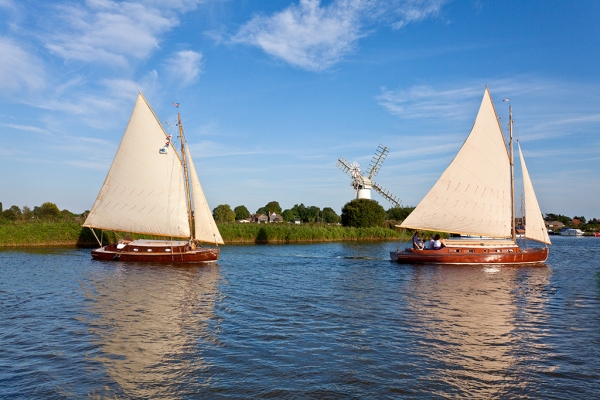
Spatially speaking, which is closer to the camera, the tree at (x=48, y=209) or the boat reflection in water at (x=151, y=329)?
the boat reflection in water at (x=151, y=329)

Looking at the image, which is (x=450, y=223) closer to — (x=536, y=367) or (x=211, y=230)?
(x=211, y=230)

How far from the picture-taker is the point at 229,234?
5384 cm

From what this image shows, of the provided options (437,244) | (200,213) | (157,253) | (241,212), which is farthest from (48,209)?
(437,244)

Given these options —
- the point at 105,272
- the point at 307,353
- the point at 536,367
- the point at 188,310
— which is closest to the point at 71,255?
the point at 105,272

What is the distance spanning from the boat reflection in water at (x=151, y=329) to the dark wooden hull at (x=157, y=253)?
7121 millimetres

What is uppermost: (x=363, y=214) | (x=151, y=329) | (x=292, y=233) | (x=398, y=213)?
(x=398, y=213)

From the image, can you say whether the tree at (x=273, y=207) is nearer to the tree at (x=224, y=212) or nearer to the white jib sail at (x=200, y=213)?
the tree at (x=224, y=212)

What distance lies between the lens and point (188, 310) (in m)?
17.2

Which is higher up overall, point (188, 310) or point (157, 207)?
point (157, 207)

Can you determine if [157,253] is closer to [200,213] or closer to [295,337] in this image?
[200,213]

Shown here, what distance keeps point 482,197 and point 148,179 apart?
80.7ft

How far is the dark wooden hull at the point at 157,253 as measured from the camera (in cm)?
3359

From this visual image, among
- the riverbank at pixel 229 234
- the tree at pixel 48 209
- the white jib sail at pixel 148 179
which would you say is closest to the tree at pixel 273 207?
the tree at pixel 48 209

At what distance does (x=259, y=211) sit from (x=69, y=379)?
17583cm
